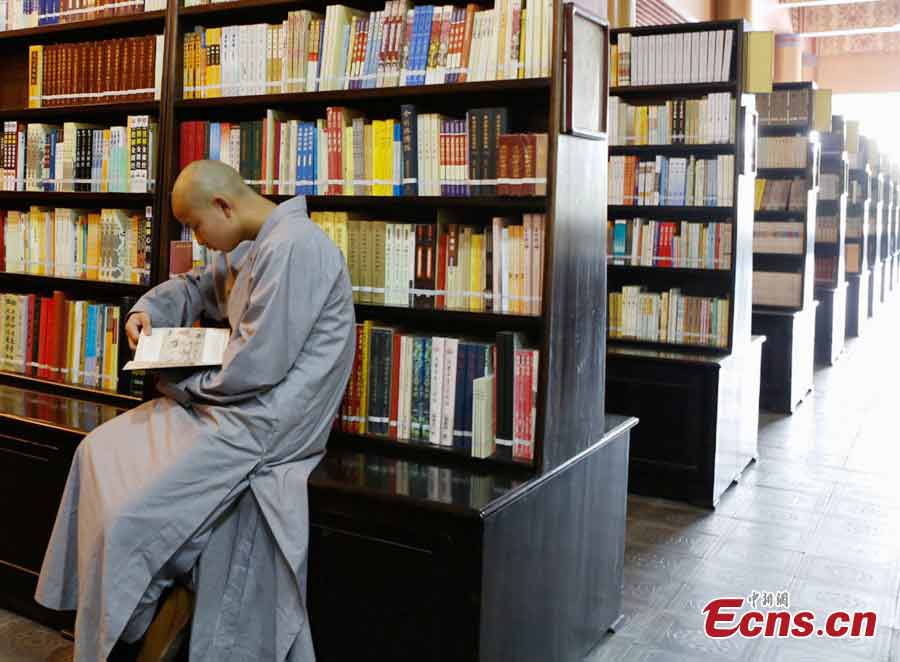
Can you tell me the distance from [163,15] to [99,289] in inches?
45.6

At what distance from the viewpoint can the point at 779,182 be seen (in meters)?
7.47

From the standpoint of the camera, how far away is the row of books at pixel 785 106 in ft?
24.2

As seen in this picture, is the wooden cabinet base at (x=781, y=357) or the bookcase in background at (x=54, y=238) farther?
the wooden cabinet base at (x=781, y=357)

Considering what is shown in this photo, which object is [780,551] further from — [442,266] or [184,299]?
[184,299]

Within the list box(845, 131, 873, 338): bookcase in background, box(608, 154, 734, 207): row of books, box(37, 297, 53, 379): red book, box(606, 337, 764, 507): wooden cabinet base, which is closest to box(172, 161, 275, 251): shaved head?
box(37, 297, 53, 379): red book

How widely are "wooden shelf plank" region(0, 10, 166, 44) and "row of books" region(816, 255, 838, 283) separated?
7768 mm

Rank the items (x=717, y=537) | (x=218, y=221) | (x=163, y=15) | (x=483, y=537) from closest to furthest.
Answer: (x=483, y=537)
(x=218, y=221)
(x=163, y=15)
(x=717, y=537)

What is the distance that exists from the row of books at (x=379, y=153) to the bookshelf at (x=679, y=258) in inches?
91.2

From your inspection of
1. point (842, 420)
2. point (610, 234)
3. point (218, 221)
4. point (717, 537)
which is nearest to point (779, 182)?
point (842, 420)

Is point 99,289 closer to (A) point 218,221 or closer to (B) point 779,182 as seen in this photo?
(A) point 218,221

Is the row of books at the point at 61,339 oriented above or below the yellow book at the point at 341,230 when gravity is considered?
below

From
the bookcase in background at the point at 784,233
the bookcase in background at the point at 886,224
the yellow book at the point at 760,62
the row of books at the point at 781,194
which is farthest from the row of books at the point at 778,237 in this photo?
the bookcase in background at the point at 886,224

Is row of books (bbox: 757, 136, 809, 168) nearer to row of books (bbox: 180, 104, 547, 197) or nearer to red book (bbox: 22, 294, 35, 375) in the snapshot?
row of books (bbox: 180, 104, 547, 197)

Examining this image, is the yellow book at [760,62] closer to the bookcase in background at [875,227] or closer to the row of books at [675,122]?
the row of books at [675,122]
